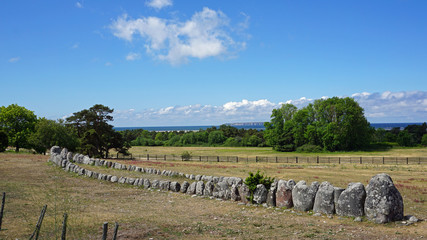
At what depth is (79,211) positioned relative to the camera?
49.9 feet

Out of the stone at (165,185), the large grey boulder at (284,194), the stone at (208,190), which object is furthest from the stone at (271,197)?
the stone at (165,185)

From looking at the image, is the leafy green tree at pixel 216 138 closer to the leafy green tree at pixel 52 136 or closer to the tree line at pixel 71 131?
the tree line at pixel 71 131

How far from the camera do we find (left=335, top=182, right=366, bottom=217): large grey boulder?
14016 mm

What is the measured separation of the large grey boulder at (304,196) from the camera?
1567cm

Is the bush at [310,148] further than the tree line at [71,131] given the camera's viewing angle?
Yes

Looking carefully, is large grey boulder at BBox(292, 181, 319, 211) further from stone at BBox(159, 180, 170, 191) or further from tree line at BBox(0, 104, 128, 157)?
tree line at BBox(0, 104, 128, 157)

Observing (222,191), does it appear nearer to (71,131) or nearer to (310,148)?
(71,131)

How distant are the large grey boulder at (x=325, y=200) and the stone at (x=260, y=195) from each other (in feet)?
9.69

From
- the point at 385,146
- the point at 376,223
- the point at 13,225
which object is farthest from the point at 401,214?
the point at 385,146

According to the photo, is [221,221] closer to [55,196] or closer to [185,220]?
[185,220]

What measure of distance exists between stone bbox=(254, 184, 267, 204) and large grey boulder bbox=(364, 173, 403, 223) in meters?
5.40

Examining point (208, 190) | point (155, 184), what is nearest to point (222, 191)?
point (208, 190)

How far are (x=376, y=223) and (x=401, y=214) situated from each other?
1.20 metres

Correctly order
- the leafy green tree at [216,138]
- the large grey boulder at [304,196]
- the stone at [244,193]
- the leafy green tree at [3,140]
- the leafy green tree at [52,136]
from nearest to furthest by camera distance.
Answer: the large grey boulder at [304,196]
the stone at [244,193]
the leafy green tree at [52,136]
the leafy green tree at [3,140]
the leafy green tree at [216,138]
